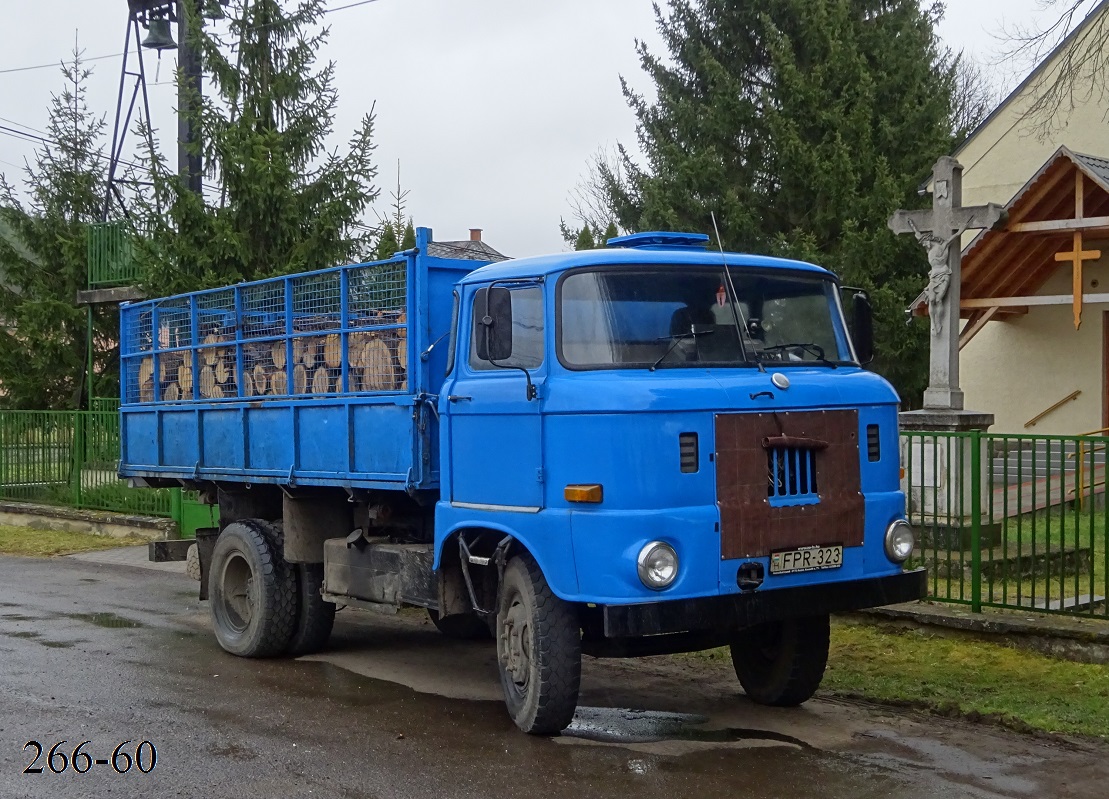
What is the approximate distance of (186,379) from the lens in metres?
9.96

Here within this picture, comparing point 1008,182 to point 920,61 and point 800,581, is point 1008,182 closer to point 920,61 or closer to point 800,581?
point 920,61

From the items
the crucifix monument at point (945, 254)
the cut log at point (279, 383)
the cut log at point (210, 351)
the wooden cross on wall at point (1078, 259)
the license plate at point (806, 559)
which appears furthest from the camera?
the wooden cross on wall at point (1078, 259)

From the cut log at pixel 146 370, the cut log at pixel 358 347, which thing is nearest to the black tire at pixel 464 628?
the cut log at pixel 358 347

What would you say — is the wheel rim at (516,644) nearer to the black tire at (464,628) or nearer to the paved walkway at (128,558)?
the black tire at (464,628)

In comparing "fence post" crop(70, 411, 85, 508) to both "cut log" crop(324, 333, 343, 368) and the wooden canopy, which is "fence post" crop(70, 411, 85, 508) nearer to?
"cut log" crop(324, 333, 343, 368)

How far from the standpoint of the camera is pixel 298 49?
17.1m

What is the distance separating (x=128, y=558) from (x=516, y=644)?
9.89 metres

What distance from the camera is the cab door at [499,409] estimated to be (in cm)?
645

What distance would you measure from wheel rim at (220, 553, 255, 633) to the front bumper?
167 inches

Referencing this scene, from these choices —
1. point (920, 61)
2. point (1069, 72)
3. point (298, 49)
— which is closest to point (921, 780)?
point (1069, 72)

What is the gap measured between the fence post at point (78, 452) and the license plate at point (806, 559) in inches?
570

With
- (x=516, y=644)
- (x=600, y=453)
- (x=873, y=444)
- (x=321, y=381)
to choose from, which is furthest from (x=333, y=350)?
(x=873, y=444)

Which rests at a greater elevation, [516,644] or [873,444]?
[873,444]

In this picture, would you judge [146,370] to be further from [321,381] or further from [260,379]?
[321,381]
